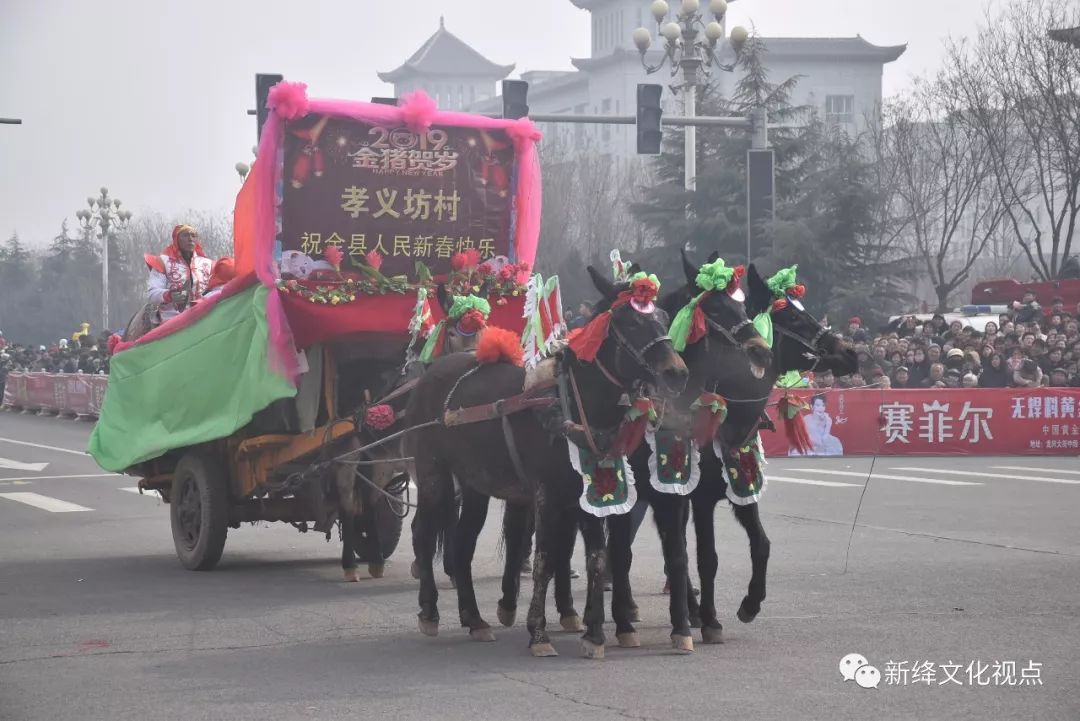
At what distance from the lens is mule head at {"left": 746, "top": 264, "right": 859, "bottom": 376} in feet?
31.0

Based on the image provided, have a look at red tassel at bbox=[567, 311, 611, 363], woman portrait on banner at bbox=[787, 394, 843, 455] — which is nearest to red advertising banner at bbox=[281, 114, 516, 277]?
red tassel at bbox=[567, 311, 611, 363]

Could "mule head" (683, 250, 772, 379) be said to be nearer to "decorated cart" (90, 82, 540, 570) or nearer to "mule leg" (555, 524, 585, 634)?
"mule leg" (555, 524, 585, 634)

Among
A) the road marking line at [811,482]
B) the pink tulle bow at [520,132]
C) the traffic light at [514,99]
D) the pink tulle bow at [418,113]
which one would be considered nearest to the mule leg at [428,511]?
the pink tulle bow at [418,113]

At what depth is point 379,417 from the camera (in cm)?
1079

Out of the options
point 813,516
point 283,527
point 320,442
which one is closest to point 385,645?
point 320,442

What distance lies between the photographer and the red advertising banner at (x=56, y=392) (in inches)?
1380

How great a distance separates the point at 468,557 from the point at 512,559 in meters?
0.27

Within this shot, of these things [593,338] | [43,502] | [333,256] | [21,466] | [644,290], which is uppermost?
[333,256]

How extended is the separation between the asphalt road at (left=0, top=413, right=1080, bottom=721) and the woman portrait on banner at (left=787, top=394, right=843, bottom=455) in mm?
8225

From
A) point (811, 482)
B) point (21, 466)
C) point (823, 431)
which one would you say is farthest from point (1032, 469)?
point (21, 466)

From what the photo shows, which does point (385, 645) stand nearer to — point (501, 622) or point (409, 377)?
point (501, 622)

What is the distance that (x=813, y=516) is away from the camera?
52.5ft

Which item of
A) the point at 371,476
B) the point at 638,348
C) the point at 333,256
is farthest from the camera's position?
the point at 371,476

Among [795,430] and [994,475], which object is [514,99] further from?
[795,430]
